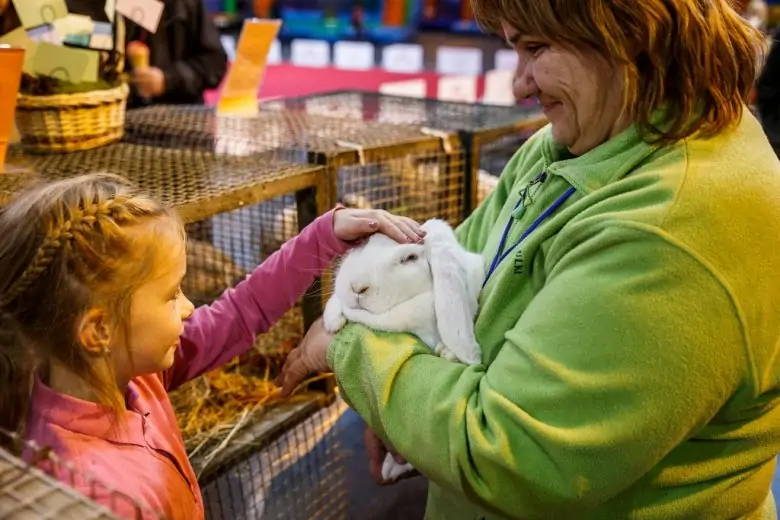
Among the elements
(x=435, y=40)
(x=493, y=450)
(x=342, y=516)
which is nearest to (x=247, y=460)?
(x=342, y=516)

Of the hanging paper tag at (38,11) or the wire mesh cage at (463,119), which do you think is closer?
the hanging paper tag at (38,11)

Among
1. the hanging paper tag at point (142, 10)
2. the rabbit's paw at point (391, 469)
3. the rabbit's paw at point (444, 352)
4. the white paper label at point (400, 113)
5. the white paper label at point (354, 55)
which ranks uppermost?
the hanging paper tag at point (142, 10)

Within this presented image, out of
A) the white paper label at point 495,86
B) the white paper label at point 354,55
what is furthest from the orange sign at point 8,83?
the white paper label at point 354,55

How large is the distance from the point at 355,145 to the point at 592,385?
93cm

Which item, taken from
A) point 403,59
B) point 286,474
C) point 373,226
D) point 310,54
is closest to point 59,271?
point 373,226

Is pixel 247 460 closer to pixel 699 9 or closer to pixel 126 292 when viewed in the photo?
pixel 126 292

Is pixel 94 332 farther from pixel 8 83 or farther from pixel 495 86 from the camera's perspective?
pixel 495 86

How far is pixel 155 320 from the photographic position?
0.99 meters

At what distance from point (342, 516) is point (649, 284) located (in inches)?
43.2

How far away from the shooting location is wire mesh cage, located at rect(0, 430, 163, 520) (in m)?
0.55

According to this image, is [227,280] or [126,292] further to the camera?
[227,280]

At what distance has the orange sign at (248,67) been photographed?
1.90 meters

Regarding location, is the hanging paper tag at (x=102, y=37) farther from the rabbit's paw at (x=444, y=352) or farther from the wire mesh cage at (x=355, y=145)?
the rabbit's paw at (x=444, y=352)

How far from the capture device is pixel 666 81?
0.90 m
